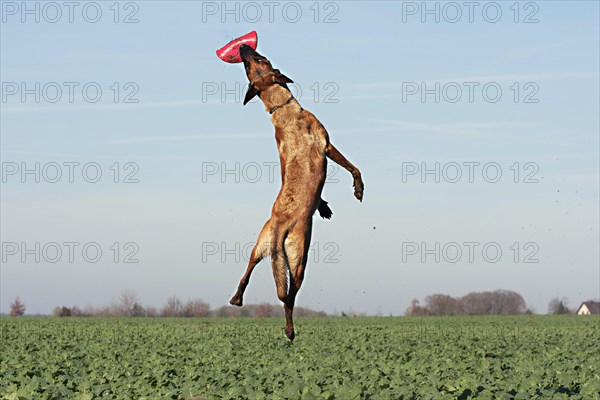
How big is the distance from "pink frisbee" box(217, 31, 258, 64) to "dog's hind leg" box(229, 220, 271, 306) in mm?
1280

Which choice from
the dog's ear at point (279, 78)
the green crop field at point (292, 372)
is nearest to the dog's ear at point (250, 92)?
the dog's ear at point (279, 78)

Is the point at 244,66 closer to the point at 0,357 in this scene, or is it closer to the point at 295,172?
the point at 295,172

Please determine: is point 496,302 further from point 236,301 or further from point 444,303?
point 236,301

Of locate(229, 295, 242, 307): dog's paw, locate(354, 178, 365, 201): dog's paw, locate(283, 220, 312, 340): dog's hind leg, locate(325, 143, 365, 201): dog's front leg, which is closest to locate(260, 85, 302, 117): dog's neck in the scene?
locate(325, 143, 365, 201): dog's front leg

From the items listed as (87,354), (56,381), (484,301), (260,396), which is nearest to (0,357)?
(87,354)

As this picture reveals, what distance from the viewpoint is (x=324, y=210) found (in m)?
7.39

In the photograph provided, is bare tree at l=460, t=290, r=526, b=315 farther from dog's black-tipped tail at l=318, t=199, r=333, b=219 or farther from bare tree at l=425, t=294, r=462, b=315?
dog's black-tipped tail at l=318, t=199, r=333, b=219

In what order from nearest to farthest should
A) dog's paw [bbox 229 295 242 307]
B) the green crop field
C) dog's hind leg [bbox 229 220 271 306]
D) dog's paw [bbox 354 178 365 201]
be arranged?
dog's hind leg [bbox 229 220 271 306], dog's paw [bbox 229 295 242 307], dog's paw [bbox 354 178 365 201], the green crop field

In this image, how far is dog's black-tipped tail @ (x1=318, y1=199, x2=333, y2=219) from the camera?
7364mm

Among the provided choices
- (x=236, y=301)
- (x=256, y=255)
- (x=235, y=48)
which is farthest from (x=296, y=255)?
(x=235, y=48)

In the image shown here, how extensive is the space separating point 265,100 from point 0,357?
14310 mm

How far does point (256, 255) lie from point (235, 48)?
161 centimetres

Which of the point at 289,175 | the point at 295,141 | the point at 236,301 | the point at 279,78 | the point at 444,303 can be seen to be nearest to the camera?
the point at 289,175

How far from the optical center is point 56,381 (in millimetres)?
13555
